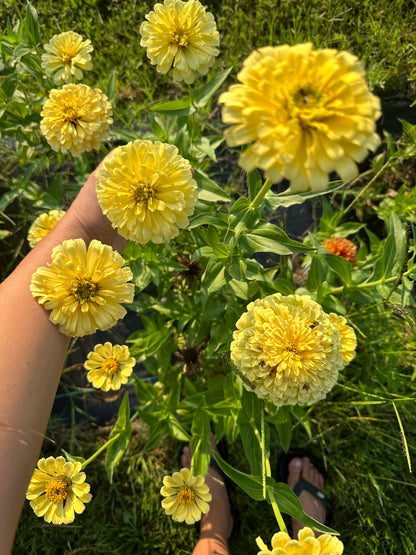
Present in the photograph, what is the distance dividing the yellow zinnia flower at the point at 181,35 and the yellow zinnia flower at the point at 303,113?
73cm

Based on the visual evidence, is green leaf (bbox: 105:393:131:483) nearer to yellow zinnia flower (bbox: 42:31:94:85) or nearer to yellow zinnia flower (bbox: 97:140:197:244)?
yellow zinnia flower (bbox: 97:140:197:244)

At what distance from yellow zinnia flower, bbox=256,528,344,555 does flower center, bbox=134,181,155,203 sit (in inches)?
36.0

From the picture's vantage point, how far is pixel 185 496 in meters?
1.43

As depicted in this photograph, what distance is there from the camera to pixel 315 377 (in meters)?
1.09

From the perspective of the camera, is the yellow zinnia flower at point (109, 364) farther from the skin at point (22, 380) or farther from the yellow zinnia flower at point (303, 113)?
the yellow zinnia flower at point (303, 113)

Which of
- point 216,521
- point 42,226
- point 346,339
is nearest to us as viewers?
point 346,339

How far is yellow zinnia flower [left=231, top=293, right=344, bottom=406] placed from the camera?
3.50 ft

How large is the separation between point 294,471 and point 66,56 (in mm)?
2643

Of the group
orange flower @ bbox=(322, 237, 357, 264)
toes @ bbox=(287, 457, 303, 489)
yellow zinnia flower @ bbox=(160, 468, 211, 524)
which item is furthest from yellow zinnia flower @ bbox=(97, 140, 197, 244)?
toes @ bbox=(287, 457, 303, 489)

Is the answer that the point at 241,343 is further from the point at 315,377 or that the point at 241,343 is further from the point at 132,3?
the point at 132,3

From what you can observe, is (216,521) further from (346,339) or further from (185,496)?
(346,339)

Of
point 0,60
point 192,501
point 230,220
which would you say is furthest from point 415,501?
point 0,60

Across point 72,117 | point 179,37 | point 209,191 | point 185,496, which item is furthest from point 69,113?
point 185,496

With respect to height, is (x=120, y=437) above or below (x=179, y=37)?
below
